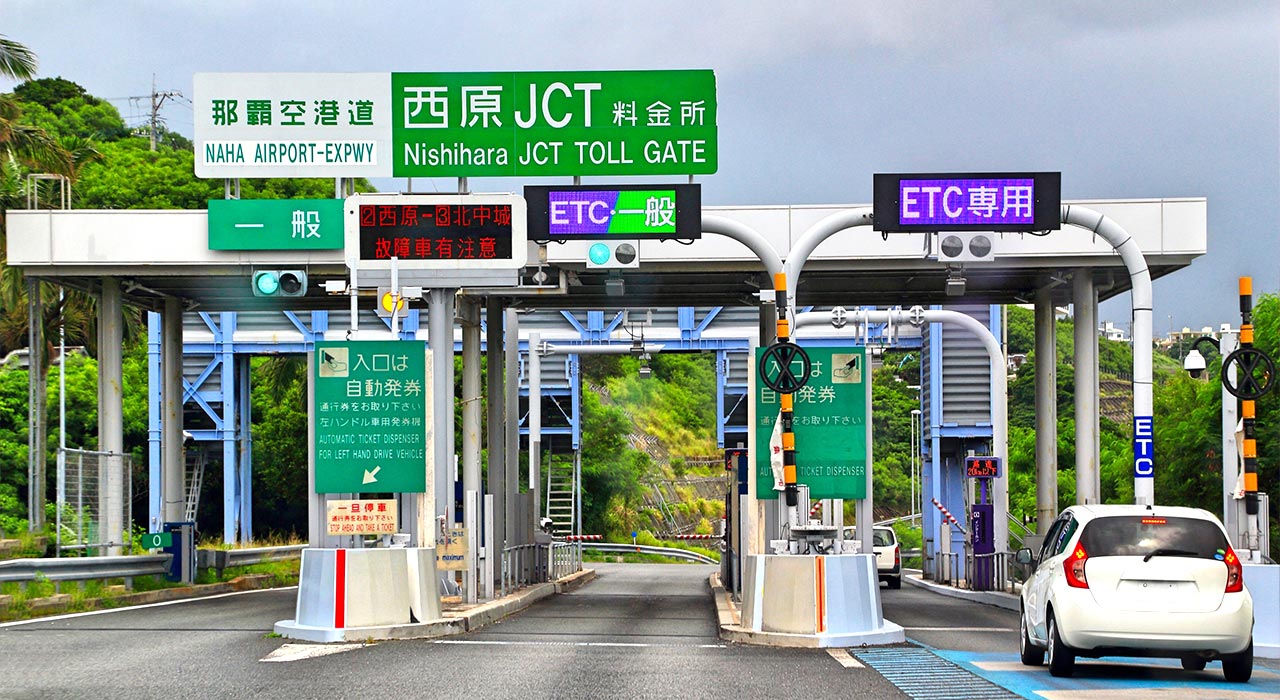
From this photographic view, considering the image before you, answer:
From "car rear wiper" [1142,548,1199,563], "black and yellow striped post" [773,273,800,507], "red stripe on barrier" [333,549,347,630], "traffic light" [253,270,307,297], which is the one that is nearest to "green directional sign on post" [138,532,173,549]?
"traffic light" [253,270,307,297]

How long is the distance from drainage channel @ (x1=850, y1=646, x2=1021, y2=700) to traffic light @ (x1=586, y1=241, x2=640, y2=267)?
7.59 m

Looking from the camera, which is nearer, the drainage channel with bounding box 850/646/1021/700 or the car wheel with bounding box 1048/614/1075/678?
the drainage channel with bounding box 850/646/1021/700

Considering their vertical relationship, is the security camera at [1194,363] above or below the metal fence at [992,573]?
above

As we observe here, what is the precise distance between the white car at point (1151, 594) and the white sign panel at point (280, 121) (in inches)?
588

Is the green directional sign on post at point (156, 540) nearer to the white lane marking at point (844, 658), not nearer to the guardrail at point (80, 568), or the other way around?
the guardrail at point (80, 568)

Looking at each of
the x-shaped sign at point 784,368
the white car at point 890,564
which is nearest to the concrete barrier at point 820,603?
the x-shaped sign at point 784,368

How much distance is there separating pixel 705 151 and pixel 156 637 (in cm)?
1142

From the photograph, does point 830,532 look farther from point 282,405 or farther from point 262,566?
point 282,405

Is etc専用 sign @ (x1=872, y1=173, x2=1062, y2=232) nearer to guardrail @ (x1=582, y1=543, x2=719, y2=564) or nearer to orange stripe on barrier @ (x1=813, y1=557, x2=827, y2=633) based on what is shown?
orange stripe on barrier @ (x1=813, y1=557, x2=827, y2=633)

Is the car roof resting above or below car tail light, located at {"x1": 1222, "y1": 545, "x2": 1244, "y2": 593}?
above

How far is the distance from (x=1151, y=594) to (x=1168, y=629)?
305 mm

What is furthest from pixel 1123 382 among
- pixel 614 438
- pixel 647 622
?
pixel 647 622

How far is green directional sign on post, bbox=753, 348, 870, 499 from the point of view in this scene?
60.4 feet

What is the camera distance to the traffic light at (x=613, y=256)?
22.2m
